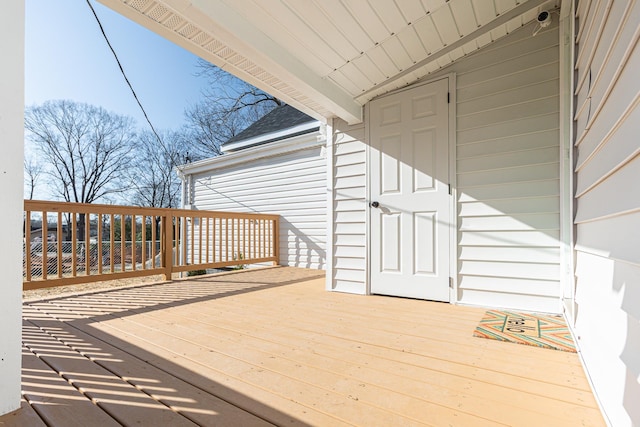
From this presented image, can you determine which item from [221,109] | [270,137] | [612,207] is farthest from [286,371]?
[221,109]

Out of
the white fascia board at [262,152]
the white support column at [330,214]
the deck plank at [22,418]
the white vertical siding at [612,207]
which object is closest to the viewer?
the white vertical siding at [612,207]

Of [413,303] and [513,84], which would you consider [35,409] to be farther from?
[513,84]

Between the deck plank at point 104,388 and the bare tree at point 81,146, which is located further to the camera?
the bare tree at point 81,146

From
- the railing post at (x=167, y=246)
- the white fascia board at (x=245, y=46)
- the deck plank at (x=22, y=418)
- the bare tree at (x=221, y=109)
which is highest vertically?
the bare tree at (x=221, y=109)

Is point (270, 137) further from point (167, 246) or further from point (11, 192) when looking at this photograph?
point (11, 192)

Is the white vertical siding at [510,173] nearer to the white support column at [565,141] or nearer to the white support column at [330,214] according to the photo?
the white support column at [565,141]

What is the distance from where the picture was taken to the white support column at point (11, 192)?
1.17 metres

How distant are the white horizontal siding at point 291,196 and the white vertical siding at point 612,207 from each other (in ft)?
12.3

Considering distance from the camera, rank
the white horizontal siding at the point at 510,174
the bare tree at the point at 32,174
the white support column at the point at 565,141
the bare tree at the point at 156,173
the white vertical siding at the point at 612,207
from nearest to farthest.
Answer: the white vertical siding at the point at 612,207 → the white support column at the point at 565,141 → the white horizontal siding at the point at 510,174 → the bare tree at the point at 32,174 → the bare tree at the point at 156,173

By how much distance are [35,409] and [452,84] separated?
11.4ft

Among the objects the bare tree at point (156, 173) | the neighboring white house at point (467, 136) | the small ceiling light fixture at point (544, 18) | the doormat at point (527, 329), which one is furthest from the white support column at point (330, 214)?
the bare tree at point (156, 173)

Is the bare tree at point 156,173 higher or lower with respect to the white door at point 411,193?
higher

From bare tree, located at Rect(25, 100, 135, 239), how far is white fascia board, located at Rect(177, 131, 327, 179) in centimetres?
939

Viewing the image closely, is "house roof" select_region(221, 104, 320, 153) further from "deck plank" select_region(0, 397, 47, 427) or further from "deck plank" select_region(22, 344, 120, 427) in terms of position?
"deck plank" select_region(0, 397, 47, 427)
